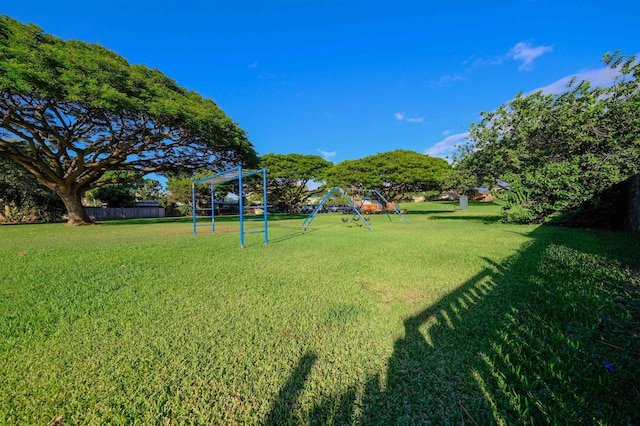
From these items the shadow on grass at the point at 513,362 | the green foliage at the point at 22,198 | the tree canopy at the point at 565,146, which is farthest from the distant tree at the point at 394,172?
the green foliage at the point at 22,198

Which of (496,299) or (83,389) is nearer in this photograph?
(83,389)

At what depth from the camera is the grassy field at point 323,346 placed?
1432 mm

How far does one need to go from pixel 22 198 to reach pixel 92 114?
1372 cm

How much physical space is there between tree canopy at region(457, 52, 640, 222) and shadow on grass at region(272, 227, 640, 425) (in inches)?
297

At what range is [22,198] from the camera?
18.0 metres

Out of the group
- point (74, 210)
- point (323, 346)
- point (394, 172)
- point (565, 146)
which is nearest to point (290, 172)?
point (394, 172)

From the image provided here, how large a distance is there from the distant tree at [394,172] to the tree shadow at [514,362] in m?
19.2

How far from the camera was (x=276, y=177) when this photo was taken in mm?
29141

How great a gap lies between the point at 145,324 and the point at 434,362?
2418mm

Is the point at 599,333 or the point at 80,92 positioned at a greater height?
the point at 80,92

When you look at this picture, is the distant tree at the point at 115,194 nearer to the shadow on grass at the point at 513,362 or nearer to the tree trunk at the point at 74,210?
the tree trunk at the point at 74,210

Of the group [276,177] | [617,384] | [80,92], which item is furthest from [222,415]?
[276,177]

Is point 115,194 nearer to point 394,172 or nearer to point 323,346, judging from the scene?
point 394,172

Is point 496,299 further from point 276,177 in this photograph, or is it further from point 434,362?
point 276,177
